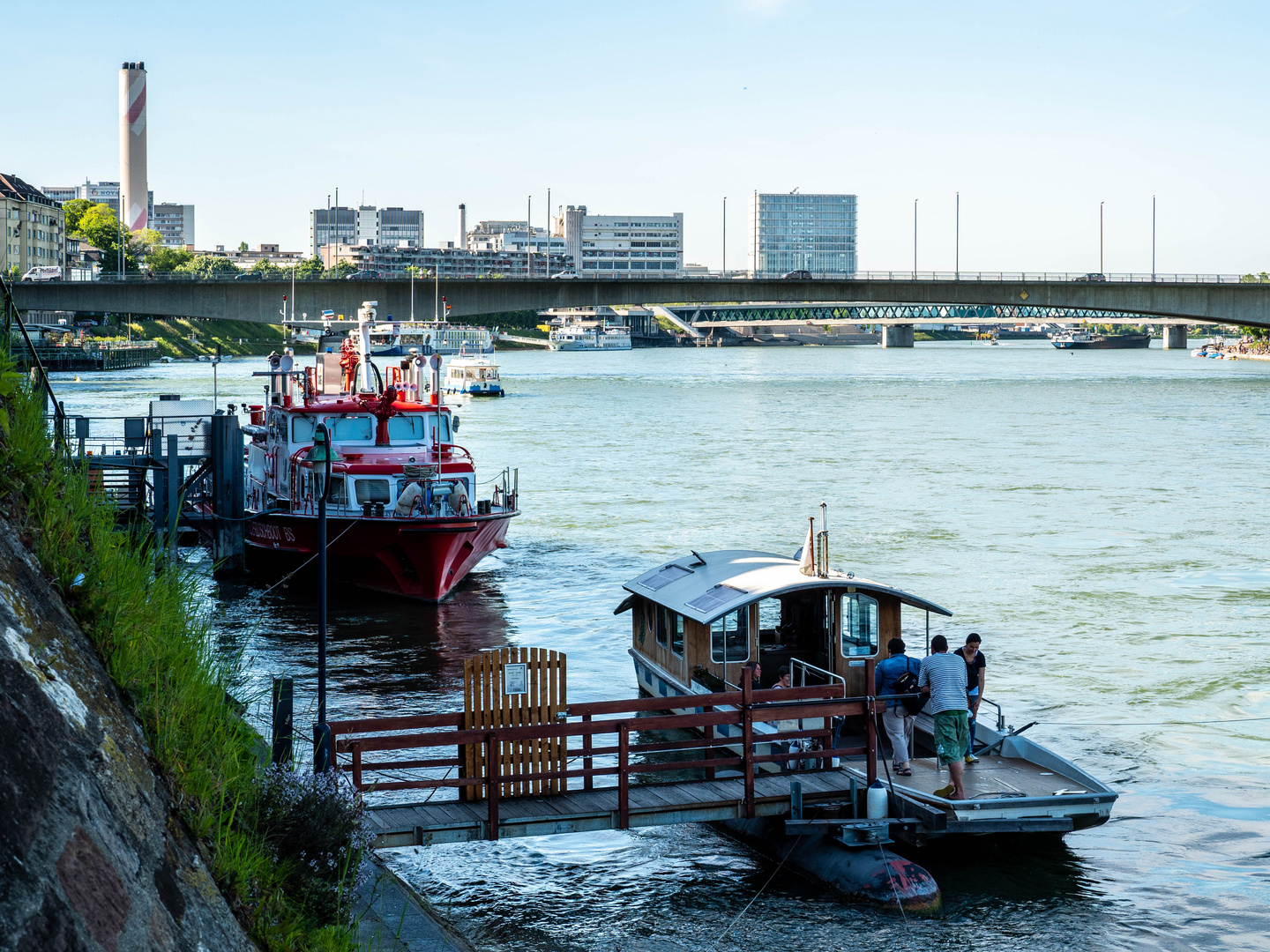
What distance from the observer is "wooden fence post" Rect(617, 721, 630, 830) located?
1255 centimetres

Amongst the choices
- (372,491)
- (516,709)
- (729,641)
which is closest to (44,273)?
(372,491)

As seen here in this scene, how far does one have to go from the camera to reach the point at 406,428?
103 feet

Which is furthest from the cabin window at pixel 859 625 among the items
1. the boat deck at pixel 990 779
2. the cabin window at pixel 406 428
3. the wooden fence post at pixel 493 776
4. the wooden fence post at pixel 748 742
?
the cabin window at pixel 406 428

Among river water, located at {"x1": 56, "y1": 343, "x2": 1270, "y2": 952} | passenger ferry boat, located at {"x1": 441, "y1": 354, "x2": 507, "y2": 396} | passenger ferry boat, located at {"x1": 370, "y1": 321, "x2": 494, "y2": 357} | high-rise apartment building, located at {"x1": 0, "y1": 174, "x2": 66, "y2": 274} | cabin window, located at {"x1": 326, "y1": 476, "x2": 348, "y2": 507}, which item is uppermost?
high-rise apartment building, located at {"x1": 0, "y1": 174, "x2": 66, "y2": 274}

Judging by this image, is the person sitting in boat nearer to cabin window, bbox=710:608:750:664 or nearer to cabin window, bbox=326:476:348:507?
cabin window, bbox=710:608:750:664

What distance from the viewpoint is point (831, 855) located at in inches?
543

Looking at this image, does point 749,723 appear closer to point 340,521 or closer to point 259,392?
point 340,521

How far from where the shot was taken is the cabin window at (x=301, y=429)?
31.2 m

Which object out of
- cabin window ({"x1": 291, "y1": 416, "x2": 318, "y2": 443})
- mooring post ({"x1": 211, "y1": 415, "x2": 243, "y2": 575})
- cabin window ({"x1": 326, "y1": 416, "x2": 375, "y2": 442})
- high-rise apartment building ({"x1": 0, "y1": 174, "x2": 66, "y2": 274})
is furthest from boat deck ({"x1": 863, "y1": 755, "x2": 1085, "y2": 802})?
high-rise apartment building ({"x1": 0, "y1": 174, "x2": 66, "y2": 274})

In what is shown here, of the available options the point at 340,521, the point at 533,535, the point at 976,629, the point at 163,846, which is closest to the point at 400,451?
the point at 340,521

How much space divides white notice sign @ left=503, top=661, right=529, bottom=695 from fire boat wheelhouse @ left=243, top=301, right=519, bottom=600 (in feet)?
53.4

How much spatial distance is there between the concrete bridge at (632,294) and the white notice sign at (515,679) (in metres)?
82.1

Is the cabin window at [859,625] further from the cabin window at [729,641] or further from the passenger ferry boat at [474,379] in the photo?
the passenger ferry boat at [474,379]

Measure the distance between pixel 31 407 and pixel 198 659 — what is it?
1.82 m
